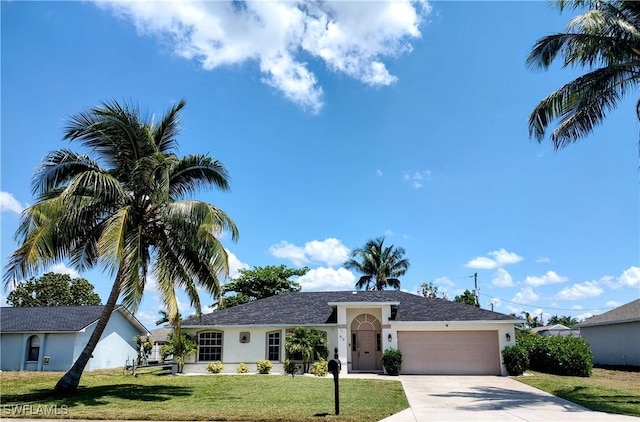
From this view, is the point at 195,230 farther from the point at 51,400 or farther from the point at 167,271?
the point at 51,400

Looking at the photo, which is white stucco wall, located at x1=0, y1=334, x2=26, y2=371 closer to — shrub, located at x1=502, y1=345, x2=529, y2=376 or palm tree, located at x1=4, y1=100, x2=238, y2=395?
palm tree, located at x1=4, y1=100, x2=238, y2=395

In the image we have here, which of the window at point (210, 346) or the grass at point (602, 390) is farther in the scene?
the window at point (210, 346)

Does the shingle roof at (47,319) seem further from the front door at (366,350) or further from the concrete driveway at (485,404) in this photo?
the concrete driveway at (485,404)

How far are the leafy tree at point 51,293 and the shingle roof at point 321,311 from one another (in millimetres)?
36145

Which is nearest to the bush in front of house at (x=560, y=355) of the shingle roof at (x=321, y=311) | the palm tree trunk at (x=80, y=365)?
the shingle roof at (x=321, y=311)

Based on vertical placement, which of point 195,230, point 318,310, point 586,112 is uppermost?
point 586,112

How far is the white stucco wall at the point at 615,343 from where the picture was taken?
24.8 m

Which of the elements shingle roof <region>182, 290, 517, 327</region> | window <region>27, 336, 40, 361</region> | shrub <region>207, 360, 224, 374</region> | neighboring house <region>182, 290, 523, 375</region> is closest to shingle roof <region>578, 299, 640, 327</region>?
neighboring house <region>182, 290, 523, 375</region>

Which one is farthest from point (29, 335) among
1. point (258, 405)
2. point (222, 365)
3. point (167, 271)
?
point (258, 405)

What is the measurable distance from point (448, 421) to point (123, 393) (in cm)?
961

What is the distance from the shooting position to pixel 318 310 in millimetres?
24297

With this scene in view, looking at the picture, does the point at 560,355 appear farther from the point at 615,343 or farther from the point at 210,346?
the point at 210,346

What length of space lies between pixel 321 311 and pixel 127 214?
13.8 metres

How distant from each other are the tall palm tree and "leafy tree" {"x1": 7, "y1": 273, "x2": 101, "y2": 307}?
53229mm
